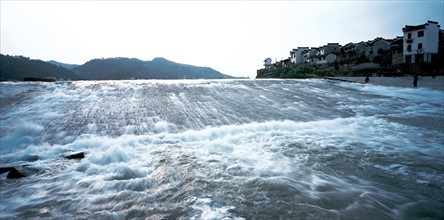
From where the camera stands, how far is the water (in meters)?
3.92

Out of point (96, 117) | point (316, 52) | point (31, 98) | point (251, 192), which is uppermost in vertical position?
point (316, 52)

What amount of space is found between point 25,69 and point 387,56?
68948mm

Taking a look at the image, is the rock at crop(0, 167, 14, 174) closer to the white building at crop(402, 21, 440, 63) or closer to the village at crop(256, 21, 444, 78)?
the village at crop(256, 21, 444, 78)

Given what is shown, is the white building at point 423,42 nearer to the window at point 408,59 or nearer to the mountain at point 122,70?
the window at point 408,59

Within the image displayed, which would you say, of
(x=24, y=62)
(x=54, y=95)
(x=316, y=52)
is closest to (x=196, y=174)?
(x=54, y=95)

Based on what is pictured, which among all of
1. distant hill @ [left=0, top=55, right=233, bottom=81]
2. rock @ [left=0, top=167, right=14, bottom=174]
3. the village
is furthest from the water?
distant hill @ [left=0, top=55, right=233, bottom=81]

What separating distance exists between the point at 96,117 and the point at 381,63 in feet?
141

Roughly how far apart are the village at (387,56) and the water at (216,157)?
25512 mm

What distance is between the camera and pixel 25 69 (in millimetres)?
53344

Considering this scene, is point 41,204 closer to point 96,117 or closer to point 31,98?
point 96,117

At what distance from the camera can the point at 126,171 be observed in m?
5.24

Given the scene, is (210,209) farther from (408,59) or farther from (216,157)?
(408,59)

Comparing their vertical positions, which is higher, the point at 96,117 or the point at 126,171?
the point at 96,117

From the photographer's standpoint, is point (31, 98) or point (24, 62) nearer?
point (31, 98)
